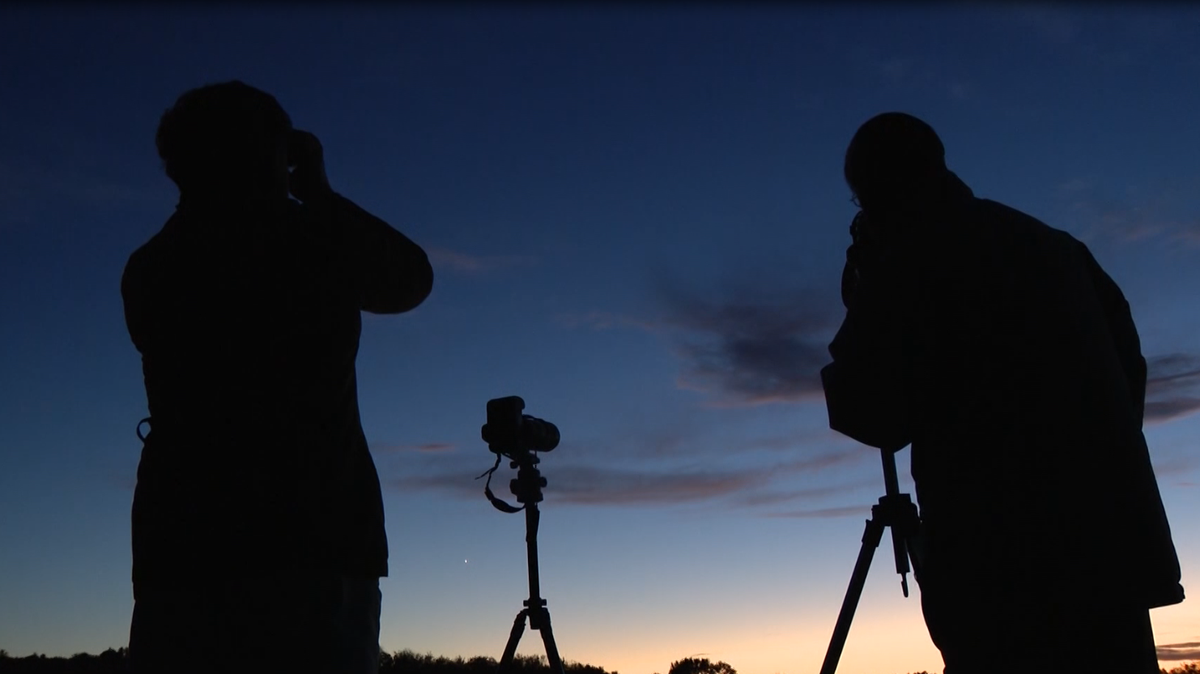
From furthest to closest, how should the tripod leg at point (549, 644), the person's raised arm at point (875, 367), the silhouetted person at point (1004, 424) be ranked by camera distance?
the tripod leg at point (549, 644), the person's raised arm at point (875, 367), the silhouetted person at point (1004, 424)

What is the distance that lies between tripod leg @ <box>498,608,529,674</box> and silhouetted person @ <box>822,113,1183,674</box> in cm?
229

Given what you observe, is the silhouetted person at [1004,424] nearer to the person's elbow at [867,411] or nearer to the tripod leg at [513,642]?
the person's elbow at [867,411]

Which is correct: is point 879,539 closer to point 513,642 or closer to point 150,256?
point 513,642

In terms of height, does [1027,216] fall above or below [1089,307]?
above

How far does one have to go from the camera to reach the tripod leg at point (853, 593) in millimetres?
3203

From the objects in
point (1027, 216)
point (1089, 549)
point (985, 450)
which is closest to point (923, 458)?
point (985, 450)

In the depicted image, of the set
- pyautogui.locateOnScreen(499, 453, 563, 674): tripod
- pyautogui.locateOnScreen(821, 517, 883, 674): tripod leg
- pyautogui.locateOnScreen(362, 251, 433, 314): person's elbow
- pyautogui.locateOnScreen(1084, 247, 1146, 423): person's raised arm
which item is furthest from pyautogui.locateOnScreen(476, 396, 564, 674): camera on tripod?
pyautogui.locateOnScreen(1084, 247, 1146, 423): person's raised arm

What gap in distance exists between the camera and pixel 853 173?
234 cm

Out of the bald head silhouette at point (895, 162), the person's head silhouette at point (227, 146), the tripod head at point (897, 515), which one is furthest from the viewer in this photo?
the tripod head at point (897, 515)

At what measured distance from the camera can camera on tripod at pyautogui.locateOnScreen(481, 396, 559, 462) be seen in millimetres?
4270

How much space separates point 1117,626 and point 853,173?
1.18m

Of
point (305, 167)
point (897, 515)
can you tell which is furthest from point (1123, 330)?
point (305, 167)

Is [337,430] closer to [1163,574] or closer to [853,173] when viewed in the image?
[853,173]

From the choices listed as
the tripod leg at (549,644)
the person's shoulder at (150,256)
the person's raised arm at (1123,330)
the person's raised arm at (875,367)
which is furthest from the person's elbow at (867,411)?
the tripod leg at (549,644)
